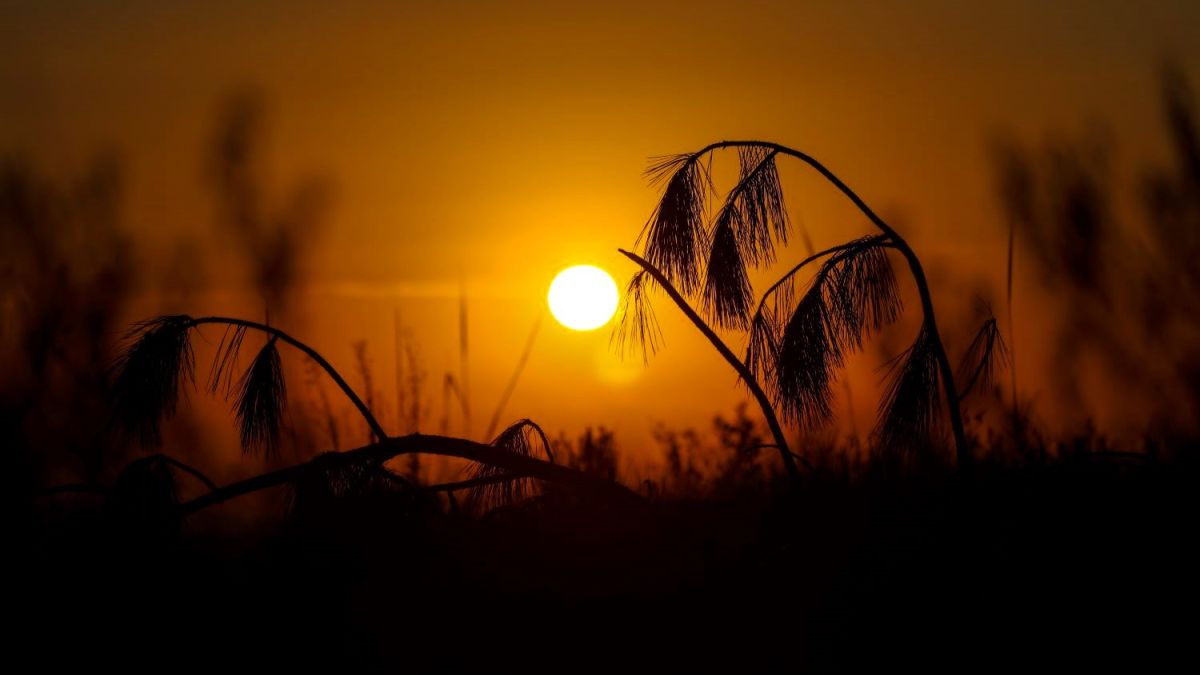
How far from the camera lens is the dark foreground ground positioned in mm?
3812

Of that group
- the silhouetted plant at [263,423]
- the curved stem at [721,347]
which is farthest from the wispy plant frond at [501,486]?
the curved stem at [721,347]

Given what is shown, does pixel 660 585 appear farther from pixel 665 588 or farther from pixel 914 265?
pixel 914 265

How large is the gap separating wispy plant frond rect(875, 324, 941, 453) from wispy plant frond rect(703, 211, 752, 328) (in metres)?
0.68

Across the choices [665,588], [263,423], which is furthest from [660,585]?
[263,423]

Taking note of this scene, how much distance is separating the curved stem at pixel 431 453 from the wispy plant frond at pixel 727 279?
0.86m

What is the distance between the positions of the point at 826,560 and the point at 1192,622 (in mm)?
1206

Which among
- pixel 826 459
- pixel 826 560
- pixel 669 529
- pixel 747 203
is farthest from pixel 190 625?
pixel 826 459

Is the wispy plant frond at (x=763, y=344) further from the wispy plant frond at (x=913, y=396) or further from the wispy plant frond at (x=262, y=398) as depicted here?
the wispy plant frond at (x=262, y=398)

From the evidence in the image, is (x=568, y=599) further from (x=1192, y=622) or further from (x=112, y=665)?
(x=1192, y=622)

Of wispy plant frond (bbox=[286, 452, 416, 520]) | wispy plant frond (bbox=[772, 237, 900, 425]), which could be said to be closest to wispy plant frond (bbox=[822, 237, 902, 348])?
wispy plant frond (bbox=[772, 237, 900, 425])

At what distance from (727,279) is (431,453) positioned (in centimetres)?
142

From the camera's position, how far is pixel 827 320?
473 cm

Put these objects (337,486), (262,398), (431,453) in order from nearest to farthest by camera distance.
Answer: (431,453)
(337,486)
(262,398)

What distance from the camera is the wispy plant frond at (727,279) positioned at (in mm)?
4734
